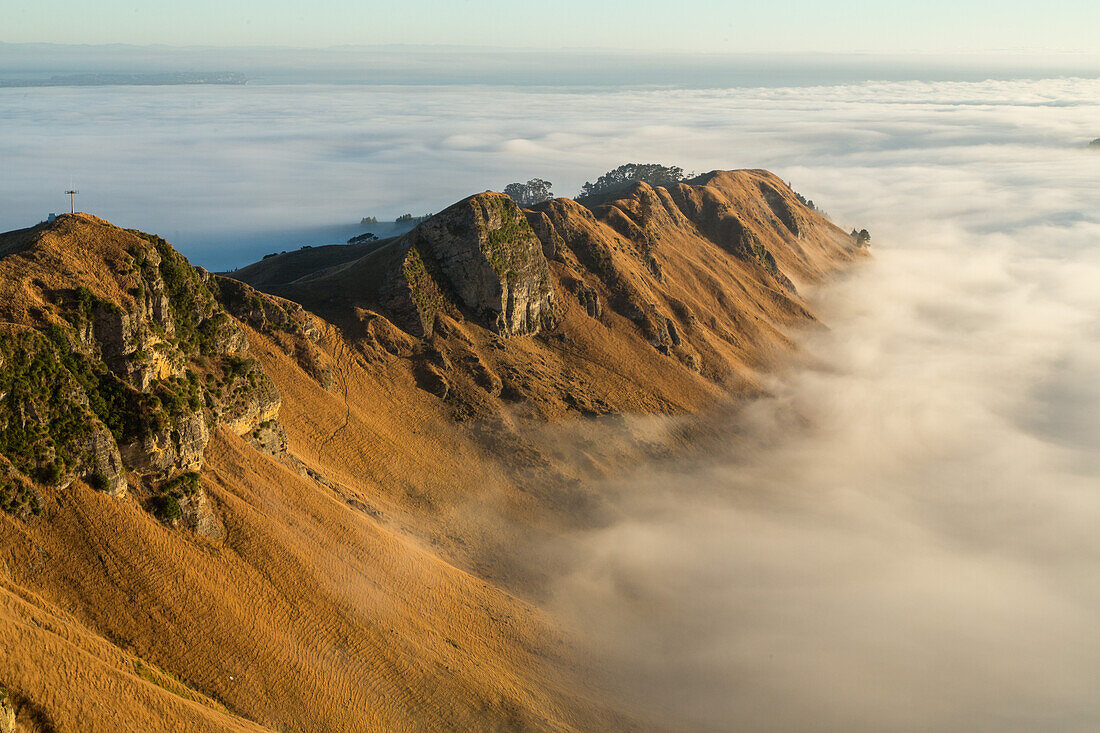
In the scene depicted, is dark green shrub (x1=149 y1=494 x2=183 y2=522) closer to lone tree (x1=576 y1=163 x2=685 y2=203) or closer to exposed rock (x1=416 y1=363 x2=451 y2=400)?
exposed rock (x1=416 y1=363 x2=451 y2=400)

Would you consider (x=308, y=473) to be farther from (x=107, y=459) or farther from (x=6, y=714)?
(x=6, y=714)

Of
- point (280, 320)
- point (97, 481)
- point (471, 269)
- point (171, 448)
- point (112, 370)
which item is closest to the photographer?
point (97, 481)

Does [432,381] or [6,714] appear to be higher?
[6,714]

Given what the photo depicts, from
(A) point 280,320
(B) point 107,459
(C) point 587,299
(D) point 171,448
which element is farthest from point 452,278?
(B) point 107,459

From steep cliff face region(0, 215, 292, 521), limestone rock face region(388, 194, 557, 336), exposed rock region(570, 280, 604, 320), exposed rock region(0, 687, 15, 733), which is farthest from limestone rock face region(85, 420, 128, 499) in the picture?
exposed rock region(570, 280, 604, 320)

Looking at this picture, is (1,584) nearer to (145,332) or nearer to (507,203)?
(145,332)
